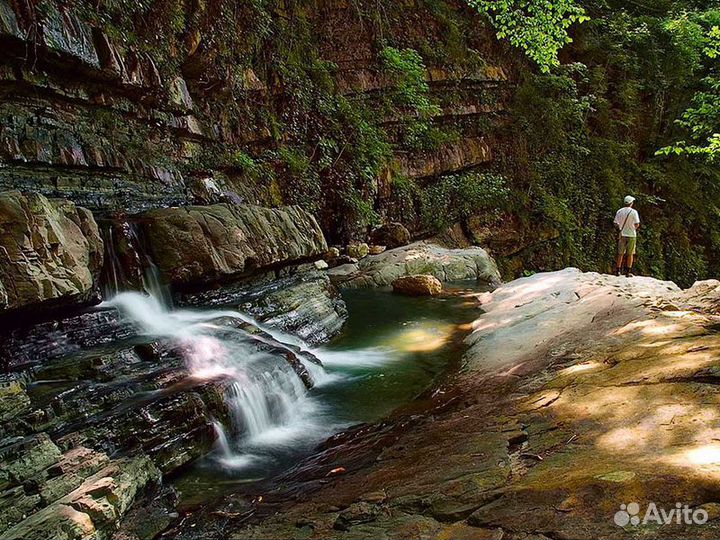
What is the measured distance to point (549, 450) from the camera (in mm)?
2359

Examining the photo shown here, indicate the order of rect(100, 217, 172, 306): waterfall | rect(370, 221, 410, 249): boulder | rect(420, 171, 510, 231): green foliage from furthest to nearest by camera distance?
1. rect(420, 171, 510, 231): green foliage
2. rect(370, 221, 410, 249): boulder
3. rect(100, 217, 172, 306): waterfall

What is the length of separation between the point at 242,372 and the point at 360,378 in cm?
156

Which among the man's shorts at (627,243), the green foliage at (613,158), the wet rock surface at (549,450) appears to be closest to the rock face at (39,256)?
the wet rock surface at (549,450)

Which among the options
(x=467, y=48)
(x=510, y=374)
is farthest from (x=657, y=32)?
(x=510, y=374)

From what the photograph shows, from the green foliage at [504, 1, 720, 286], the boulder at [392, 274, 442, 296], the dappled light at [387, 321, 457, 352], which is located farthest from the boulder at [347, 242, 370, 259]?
the green foliage at [504, 1, 720, 286]

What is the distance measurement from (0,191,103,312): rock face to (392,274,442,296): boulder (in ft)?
21.9

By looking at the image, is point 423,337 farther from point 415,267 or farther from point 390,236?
point 390,236

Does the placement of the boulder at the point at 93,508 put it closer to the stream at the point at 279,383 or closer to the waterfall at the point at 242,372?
the stream at the point at 279,383

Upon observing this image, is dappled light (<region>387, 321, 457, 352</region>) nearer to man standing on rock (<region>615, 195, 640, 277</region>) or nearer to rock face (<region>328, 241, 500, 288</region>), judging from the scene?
rock face (<region>328, 241, 500, 288</region>)

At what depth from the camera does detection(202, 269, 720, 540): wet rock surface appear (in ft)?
5.64

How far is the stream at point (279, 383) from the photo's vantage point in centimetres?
354

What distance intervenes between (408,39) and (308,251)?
11.8 m

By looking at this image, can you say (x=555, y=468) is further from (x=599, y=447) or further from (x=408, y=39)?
(x=408, y=39)

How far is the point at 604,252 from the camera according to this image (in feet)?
61.5
